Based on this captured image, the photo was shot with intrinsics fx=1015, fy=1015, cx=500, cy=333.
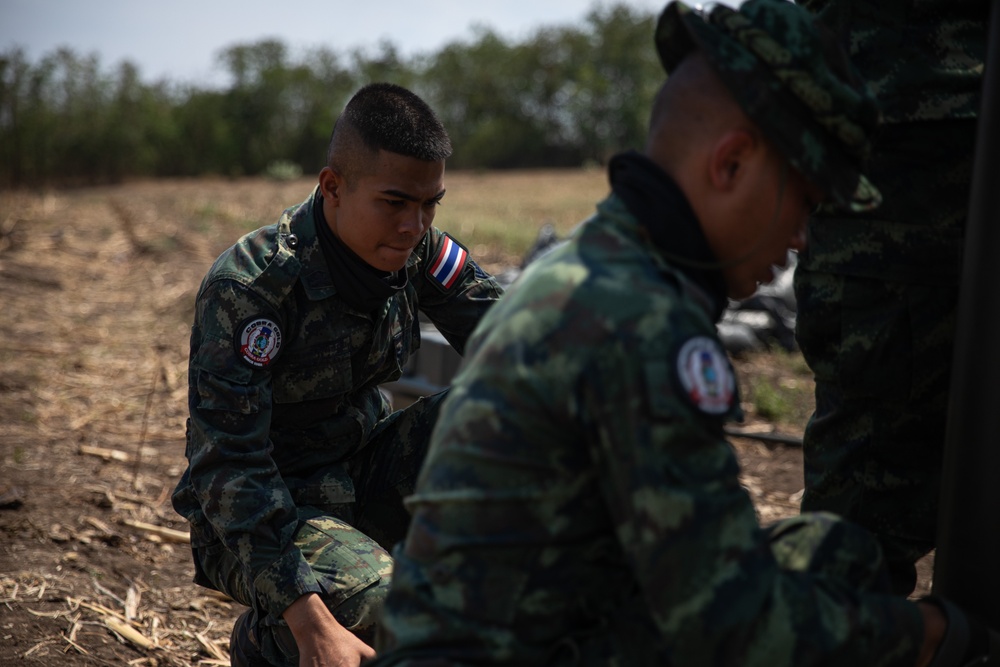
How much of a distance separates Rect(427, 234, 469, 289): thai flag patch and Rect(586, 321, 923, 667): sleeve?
1582 mm

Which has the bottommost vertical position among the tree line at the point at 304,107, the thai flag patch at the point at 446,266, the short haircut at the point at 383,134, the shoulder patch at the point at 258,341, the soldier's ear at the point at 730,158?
the tree line at the point at 304,107

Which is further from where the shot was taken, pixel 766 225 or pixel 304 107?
pixel 304 107

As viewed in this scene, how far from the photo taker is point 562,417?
5.06ft

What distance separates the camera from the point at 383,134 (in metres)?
2.76

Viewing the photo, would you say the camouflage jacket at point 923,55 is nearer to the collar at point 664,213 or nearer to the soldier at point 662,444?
the soldier at point 662,444

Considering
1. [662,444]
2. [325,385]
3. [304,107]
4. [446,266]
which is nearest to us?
[662,444]

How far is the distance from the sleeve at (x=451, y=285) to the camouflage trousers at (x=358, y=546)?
258 millimetres

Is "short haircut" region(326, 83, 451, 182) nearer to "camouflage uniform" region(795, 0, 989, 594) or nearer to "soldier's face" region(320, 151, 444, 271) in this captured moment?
"soldier's face" region(320, 151, 444, 271)

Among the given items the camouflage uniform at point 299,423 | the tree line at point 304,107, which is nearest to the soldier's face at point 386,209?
the camouflage uniform at point 299,423

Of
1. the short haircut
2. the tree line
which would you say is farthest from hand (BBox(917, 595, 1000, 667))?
the tree line

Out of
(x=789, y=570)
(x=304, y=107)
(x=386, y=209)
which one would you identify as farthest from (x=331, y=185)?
(x=304, y=107)

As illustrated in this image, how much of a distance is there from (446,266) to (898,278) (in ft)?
4.20

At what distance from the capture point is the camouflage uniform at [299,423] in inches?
97.5

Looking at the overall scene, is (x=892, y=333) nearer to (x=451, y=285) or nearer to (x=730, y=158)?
(x=730, y=158)
